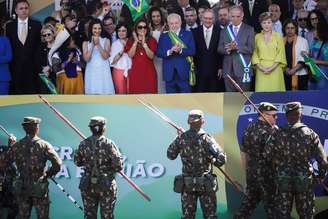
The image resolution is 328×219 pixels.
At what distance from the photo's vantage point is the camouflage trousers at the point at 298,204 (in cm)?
1185

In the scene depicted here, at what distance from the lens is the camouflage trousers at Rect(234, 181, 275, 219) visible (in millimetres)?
12398

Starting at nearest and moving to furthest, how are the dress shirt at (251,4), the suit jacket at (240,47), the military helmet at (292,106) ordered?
1. the military helmet at (292,106)
2. the suit jacket at (240,47)
3. the dress shirt at (251,4)

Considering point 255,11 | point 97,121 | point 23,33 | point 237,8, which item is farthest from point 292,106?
point 23,33

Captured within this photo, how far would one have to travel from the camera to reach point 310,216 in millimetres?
11859

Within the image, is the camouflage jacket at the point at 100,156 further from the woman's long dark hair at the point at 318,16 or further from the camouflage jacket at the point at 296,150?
the woman's long dark hair at the point at 318,16

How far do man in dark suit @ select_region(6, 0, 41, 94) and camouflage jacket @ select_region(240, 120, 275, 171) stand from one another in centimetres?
361

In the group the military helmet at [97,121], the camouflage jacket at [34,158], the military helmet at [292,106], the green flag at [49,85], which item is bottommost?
the camouflage jacket at [34,158]

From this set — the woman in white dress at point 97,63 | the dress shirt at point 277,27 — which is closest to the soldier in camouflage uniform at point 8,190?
the woman in white dress at point 97,63

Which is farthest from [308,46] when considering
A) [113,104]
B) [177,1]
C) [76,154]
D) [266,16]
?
[76,154]

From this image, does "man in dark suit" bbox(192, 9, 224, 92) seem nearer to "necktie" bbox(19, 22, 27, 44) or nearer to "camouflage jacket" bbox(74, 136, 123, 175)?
"camouflage jacket" bbox(74, 136, 123, 175)

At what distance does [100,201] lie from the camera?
12.2m

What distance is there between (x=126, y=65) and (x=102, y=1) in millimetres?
1328

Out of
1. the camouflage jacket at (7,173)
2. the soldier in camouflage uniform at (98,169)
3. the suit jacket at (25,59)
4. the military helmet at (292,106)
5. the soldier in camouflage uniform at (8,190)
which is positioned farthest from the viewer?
the suit jacket at (25,59)

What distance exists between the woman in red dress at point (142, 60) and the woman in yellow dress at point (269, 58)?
62.2 inches
